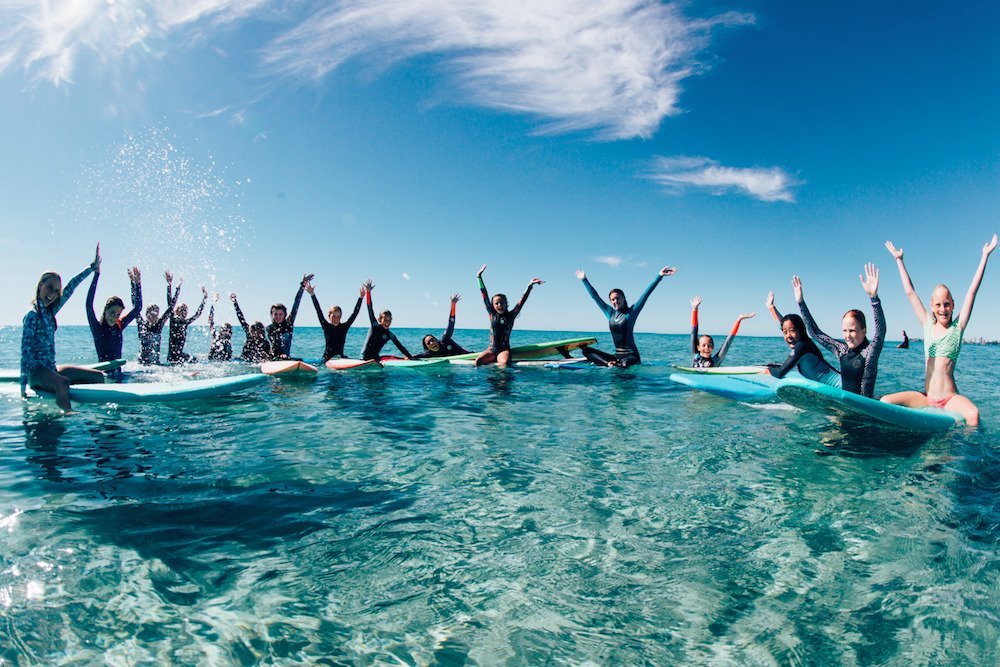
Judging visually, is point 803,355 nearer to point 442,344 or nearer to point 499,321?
point 499,321

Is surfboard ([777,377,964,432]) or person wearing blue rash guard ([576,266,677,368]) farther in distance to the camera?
person wearing blue rash guard ([576,266,677,368])

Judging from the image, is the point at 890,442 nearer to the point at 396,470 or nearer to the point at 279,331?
the point at 396,470

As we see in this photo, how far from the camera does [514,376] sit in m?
13.2

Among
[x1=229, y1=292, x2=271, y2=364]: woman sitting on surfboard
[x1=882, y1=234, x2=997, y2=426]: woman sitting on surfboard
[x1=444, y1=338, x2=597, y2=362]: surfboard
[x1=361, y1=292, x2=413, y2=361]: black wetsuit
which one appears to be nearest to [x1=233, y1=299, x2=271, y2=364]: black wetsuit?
[x1=229, y1=292, x2=271, y2=364]: woman sitting on surfboard

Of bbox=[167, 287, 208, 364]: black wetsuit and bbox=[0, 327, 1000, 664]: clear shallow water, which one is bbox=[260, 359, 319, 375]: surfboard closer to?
bbox=[167, 287, 208, 364]: black wetsuit

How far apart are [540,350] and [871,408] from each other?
11.1 meters

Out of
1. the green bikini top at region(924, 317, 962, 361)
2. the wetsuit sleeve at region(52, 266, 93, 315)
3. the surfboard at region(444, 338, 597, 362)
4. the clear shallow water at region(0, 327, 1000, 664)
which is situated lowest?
the clear shallow water at region(0, 327, 1000, 664)

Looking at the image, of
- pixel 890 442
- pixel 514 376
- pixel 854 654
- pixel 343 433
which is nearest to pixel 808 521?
pixel 854 654

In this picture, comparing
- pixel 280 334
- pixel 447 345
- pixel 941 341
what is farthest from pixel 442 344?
pixel 941 341

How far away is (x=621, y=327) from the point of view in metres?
14.0

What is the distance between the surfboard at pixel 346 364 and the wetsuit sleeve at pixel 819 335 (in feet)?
32.9

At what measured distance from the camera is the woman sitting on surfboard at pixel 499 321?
46.6ft

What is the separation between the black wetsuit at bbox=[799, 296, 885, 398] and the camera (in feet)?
21.0

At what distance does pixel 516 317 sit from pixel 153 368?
10.1 meters
